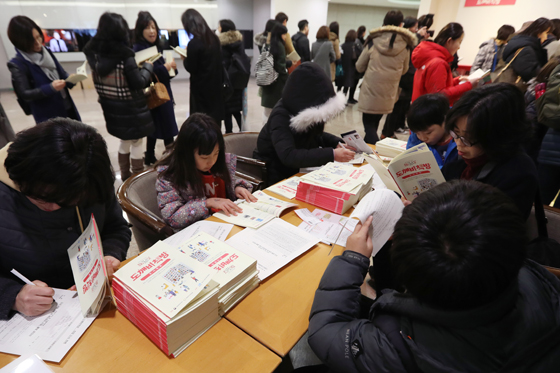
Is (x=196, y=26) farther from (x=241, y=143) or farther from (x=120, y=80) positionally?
(x=241, y=143)

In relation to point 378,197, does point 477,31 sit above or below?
above

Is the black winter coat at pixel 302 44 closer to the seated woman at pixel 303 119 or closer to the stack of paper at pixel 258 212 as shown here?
the seated woman at pixel 303 119

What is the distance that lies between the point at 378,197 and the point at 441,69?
2402mm

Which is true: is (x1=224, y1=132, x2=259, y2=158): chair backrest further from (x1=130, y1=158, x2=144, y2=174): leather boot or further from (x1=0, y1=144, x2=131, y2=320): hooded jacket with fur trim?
(x1=130, y1=158, x2=144, y2=174): leather boot

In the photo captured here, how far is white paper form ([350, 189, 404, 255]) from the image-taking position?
103 cm

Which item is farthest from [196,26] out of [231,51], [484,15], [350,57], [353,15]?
[353,15]

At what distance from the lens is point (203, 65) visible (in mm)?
3223

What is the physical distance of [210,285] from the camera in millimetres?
876

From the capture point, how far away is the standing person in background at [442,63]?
2.85 meters

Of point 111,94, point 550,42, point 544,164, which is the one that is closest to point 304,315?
point 544,164

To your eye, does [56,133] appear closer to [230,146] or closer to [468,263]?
[468,263]

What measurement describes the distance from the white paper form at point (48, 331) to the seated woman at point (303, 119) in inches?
53.4

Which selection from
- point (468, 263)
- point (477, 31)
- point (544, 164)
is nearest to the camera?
point (468, 263)

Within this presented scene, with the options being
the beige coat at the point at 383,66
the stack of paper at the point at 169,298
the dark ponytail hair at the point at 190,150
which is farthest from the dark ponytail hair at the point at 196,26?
the stack of paper at the point at 169,298
